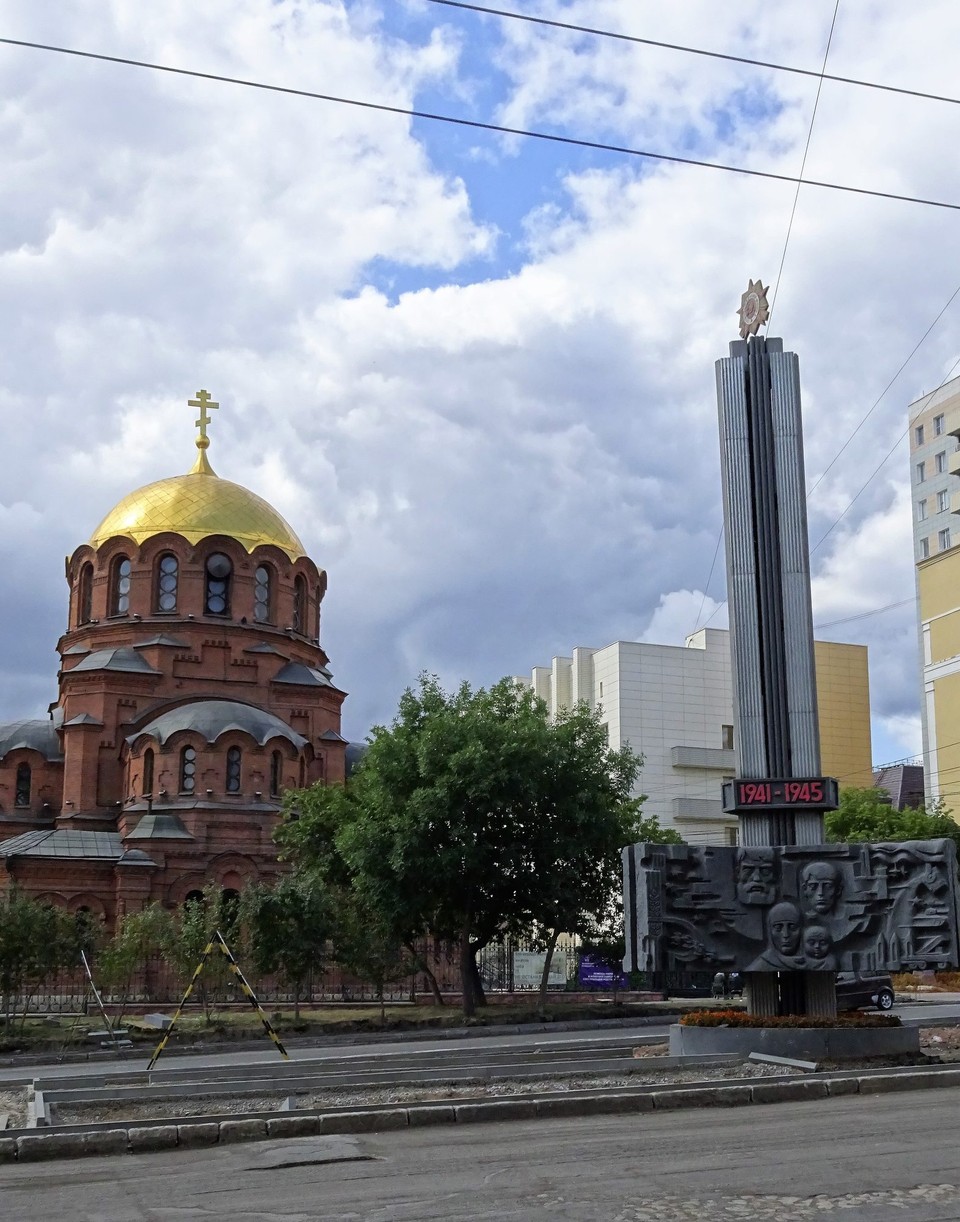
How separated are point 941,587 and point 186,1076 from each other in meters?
49.1

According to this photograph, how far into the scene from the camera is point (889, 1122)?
11773 millimetres

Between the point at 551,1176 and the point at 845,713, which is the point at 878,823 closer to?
the point at 845,713

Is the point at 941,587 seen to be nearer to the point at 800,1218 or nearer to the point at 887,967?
the point at 887,967

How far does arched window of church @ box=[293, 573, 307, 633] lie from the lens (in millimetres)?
53375

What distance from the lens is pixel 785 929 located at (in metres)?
17.5

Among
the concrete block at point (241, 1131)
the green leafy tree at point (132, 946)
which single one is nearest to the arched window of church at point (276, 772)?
the green leafy tree at point (132, 946)

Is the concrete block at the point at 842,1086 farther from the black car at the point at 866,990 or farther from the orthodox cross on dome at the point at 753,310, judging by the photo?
the black car at the point at 866,990

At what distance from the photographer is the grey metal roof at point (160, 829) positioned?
143 feet

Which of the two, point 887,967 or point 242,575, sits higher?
point 242,575

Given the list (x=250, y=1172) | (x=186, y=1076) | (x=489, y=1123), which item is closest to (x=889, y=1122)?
(x=489, y=1123)

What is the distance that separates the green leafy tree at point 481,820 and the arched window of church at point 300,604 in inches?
814

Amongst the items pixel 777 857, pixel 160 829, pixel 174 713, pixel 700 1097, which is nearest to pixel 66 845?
pixel 160 829

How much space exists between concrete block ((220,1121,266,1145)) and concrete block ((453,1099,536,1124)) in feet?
5.93

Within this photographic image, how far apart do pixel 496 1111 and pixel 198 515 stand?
4125 cm
